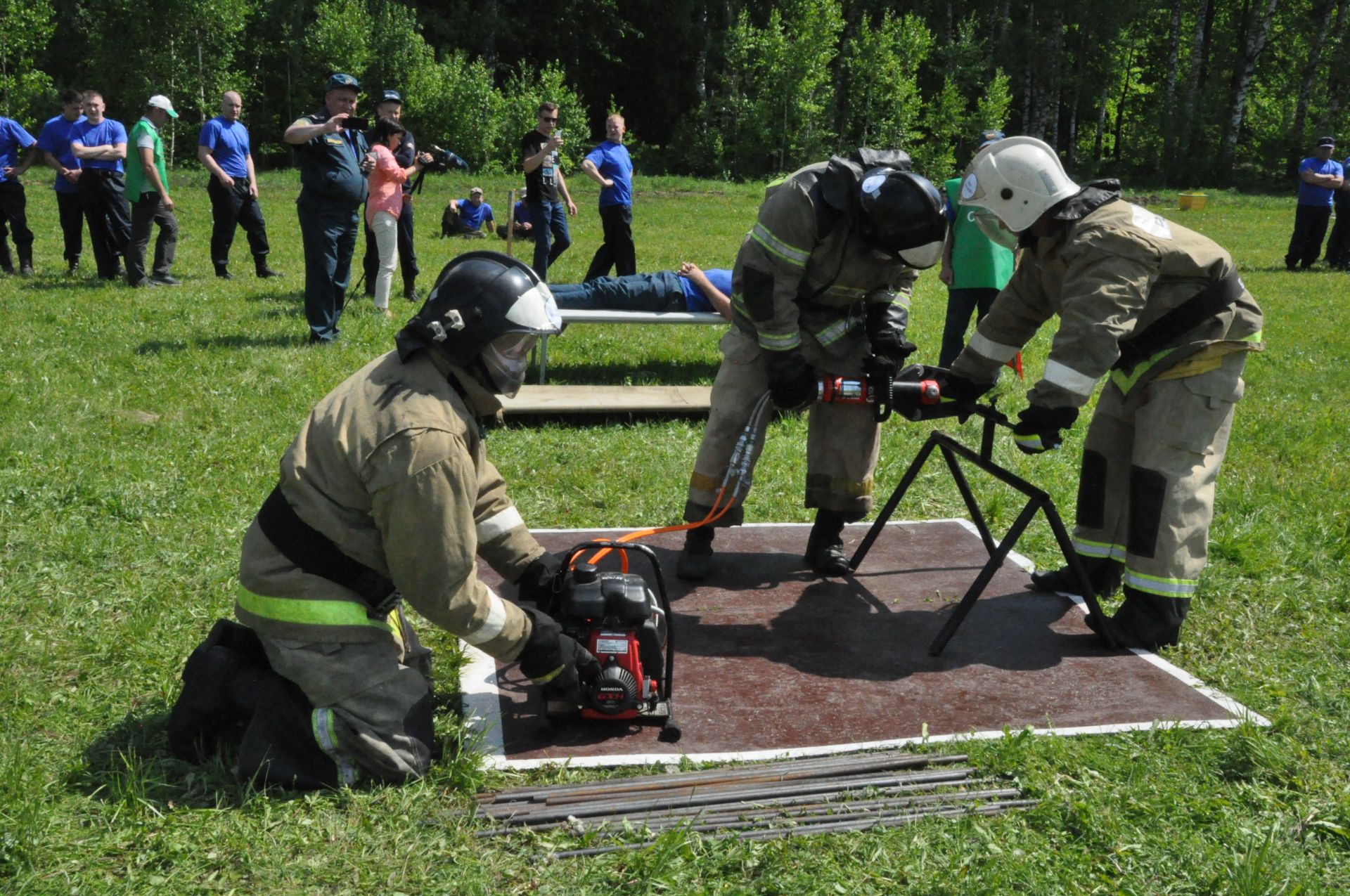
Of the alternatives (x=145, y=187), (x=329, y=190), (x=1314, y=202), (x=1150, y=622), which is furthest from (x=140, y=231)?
(x=1314, y=202)

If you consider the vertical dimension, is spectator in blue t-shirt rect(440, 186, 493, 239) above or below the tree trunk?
below

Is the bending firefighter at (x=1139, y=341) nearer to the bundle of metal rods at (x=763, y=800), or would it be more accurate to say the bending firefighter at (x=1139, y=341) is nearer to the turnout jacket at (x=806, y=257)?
the turnout jacket at (x=806, y=257)

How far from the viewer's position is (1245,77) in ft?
120

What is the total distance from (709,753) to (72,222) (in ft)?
43.2

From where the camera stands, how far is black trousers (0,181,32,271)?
13555mm

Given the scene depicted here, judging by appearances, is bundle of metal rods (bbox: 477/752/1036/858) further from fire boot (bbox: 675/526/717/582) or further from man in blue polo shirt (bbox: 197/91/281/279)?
man in blue polo shirt (bbox: 197/91/281/279)

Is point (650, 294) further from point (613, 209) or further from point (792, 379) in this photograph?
point (792, 379)

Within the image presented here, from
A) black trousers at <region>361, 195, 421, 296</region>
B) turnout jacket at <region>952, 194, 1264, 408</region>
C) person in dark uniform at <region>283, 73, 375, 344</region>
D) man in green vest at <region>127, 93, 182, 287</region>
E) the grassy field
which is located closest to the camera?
the grassy field

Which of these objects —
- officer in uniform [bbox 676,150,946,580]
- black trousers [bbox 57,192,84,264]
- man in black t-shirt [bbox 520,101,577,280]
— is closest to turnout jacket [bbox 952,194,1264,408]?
officer in uniform [bbox 676,150,946,580]

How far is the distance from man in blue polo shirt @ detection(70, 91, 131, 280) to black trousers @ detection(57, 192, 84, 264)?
0.97 feet

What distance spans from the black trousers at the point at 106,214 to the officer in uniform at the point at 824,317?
33.7ft

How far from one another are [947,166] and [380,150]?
108 feet

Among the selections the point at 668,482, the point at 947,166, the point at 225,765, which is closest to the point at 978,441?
the point at 668,482

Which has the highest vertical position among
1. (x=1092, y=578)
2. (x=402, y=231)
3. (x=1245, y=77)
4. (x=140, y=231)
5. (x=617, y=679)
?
(x=1245, y=77)
